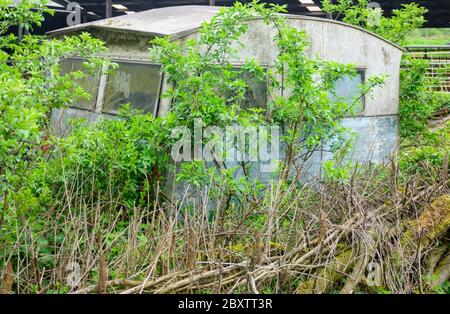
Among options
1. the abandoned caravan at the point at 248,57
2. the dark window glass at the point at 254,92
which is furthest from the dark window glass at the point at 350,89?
the dark window glass at the point at 254,92

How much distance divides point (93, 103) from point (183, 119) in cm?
247

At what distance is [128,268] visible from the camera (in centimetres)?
577

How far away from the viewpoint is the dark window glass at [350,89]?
10.6 m

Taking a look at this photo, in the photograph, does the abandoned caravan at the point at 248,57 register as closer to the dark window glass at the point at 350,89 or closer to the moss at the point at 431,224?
the dark window glass at the point at 350,89

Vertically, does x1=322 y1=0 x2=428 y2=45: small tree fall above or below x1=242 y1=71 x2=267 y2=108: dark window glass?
above

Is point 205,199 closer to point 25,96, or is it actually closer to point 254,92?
point 25,96

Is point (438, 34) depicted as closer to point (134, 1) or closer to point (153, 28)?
point (134, 1)

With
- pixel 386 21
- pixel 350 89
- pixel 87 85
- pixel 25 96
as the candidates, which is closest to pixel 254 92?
pixel 350 89

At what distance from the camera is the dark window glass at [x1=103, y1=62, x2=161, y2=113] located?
902cm

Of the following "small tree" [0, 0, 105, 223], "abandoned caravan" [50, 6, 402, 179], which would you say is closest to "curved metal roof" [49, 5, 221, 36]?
"abandoned caravan" [50, 6, 402, 179]

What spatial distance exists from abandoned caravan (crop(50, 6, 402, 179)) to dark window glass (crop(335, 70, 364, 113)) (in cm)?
2

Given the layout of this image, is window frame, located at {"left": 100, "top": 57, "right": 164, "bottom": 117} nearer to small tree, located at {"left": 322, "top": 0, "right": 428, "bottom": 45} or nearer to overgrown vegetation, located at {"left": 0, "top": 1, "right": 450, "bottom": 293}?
overgrown vegetation, located at {"left": 0, "top": 1, "right": 450, "bottom": 293}

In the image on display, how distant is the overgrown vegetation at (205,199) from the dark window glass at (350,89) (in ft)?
2.75
